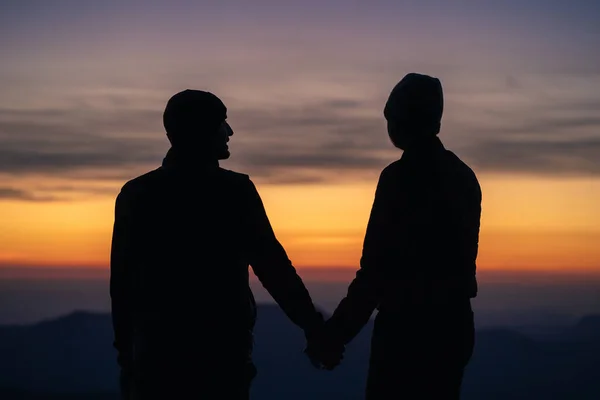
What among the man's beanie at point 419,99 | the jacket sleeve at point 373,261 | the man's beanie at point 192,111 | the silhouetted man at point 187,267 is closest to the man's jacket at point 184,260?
the silhouetted man at point 187,267

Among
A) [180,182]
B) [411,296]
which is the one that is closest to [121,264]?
[180,182]

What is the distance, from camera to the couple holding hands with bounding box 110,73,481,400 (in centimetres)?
695

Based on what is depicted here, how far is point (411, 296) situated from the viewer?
7.20 metres

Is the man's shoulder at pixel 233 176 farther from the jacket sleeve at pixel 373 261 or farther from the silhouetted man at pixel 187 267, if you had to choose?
the jacket sleeve at pixel 373 261

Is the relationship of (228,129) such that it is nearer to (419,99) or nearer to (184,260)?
(184,260)

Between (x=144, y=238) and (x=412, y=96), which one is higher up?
(x=412, y=96)

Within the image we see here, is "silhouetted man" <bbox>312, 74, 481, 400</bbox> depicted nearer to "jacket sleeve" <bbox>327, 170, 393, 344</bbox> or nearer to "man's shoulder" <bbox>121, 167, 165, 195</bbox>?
"jacket sleeve" <bbox>327, 170, 393, 344</bbox>

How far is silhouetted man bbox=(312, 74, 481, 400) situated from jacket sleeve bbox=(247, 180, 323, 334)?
607 mm

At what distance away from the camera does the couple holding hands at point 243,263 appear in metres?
6.95

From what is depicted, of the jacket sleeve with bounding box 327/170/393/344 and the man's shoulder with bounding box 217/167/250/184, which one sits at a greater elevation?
the man's shoulder with bounding box 217/167/250/184

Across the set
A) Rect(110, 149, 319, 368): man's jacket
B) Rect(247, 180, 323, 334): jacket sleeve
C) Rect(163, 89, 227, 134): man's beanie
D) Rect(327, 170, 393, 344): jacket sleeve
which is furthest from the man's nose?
Rect(327, 170, 393, 344): jacket sleeve

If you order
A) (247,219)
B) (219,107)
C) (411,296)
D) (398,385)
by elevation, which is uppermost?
(219,107)

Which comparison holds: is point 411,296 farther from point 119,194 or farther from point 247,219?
point 119,194

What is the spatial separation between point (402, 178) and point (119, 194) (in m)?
2.16
